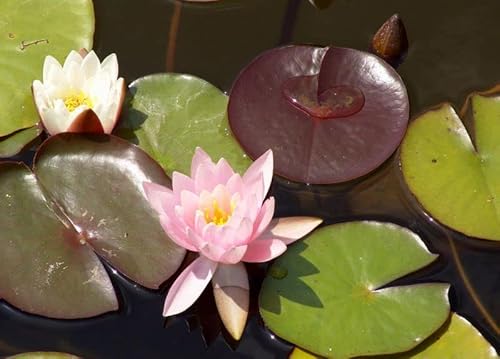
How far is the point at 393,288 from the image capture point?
2.64 metres

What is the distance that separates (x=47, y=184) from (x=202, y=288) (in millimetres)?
709

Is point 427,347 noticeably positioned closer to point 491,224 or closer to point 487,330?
→ point 487,330

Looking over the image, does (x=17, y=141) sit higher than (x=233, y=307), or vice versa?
(x=17, y=141)

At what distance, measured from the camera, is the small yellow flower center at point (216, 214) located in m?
2.59

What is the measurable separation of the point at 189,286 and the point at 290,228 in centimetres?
40

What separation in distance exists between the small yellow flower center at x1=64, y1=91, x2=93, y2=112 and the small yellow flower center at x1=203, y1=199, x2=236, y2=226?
72cm

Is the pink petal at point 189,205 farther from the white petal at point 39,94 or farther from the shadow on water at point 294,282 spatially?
the white petal at point 39,94

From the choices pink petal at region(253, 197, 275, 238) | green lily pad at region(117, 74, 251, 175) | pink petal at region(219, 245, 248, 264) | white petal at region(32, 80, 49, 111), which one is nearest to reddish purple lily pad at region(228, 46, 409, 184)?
green lily pad at region(117, 74, 251, 175)

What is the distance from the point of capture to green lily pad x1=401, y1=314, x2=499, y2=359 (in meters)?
2.52

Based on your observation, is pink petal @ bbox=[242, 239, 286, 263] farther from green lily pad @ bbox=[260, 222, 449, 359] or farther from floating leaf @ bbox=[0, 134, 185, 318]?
floating leaf @ bbox=[0, 134, 185, 318]

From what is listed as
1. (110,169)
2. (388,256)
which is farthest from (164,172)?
(388,256)

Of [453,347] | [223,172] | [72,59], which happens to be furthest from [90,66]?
[453,347]

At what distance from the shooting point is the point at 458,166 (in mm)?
2953

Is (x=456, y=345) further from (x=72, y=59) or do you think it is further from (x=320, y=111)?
(x=72, y=59)
